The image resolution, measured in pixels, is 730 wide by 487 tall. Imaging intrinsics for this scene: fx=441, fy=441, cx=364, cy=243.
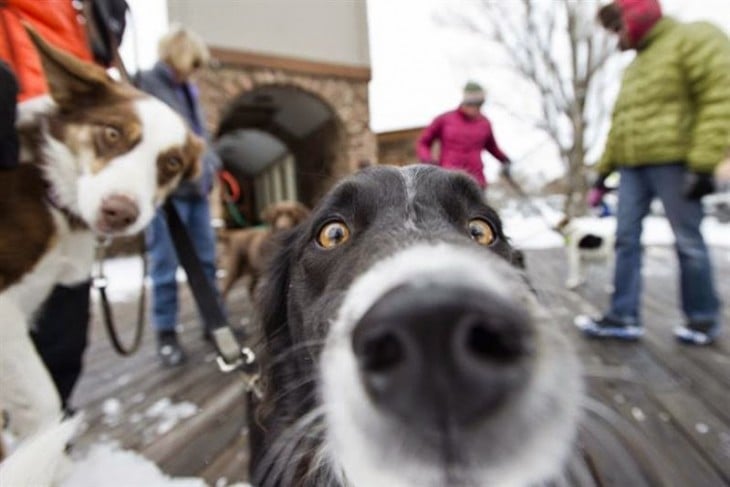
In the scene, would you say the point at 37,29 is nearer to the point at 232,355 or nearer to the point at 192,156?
the point at 192,156

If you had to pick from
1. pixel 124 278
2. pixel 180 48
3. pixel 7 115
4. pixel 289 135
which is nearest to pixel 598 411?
pixel 7 115

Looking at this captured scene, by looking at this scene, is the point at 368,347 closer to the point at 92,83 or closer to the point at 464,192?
the point at 464,192

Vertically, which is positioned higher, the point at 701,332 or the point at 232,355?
the point at 232,355

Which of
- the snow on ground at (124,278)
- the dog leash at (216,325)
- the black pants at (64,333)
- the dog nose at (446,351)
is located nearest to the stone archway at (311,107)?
the snow on ground at (124,278)

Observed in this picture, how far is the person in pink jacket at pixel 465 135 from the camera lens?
12.8 ft

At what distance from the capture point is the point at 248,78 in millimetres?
8531

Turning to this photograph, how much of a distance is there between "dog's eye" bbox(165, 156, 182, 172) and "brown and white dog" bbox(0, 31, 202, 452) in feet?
0.04

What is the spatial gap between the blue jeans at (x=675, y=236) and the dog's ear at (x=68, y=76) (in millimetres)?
3271

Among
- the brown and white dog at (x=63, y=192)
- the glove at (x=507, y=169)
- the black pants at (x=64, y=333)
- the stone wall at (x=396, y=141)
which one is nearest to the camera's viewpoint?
the brown and white dog at (x=63, y=192)

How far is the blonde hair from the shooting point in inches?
123

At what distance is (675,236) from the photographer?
2.98 metres

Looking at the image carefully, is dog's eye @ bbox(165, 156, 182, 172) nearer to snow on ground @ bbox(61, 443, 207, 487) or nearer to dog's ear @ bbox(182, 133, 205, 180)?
dog's ear @ bbox(182, 133, 205, 180)

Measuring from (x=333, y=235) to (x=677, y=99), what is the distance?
2783 mm

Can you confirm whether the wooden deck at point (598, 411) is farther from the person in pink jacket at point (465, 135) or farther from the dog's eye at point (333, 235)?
the person in pink jacket at point (465, 135)
